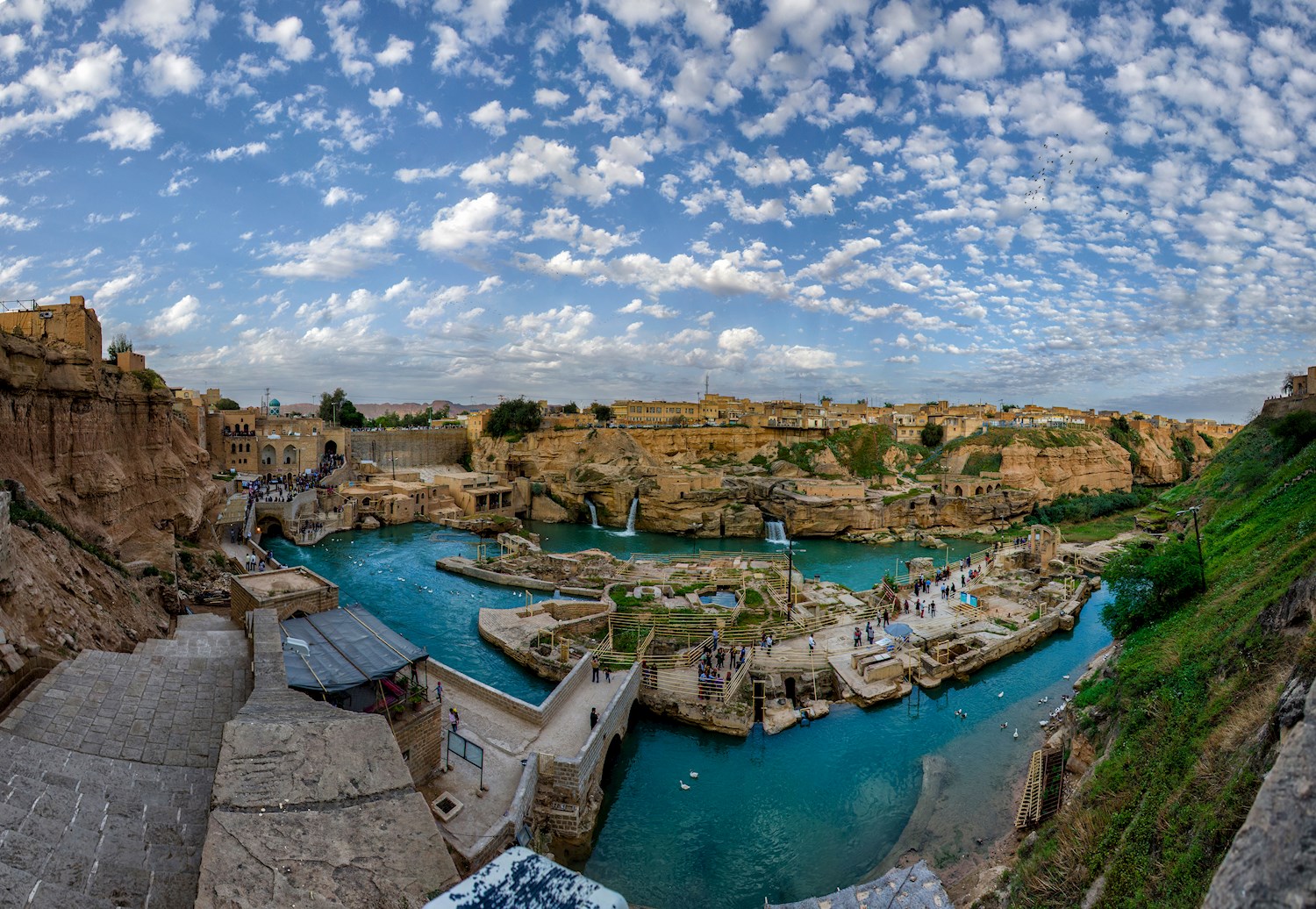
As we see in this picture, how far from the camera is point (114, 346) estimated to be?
34969 millimetres

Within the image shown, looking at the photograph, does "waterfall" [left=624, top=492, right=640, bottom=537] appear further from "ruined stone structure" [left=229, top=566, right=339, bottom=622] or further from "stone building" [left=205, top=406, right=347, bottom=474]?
"ruined stone structure" [left=229, top=566, right=339, bottom=622]

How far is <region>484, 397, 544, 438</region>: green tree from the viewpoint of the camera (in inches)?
2486

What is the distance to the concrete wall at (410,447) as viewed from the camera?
201 feet

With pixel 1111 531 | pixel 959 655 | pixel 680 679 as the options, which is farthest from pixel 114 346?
pixel 1111 531

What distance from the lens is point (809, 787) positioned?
1414 cm

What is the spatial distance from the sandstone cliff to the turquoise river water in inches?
344

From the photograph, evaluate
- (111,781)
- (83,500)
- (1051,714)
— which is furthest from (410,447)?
(111,781)

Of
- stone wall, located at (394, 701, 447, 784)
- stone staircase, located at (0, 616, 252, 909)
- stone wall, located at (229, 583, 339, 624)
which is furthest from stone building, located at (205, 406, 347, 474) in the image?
stone staircase, located at (0, 616, 252, 909)

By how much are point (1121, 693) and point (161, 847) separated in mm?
14139

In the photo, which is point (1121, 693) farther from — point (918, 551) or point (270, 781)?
point (918, 551)

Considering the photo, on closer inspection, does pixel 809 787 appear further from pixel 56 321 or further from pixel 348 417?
pixel 348 417

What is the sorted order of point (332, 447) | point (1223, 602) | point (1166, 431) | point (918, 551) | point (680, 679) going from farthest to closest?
point (1166, 431) → point (332, 447) → point (918, 551) → point (680, 679) → point (1223, 602)

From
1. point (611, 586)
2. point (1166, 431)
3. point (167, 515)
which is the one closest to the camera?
point (167, 515)

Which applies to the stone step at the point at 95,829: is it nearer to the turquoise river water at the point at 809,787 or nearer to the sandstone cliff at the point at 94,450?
the turquoise river water at the point at 809,787
